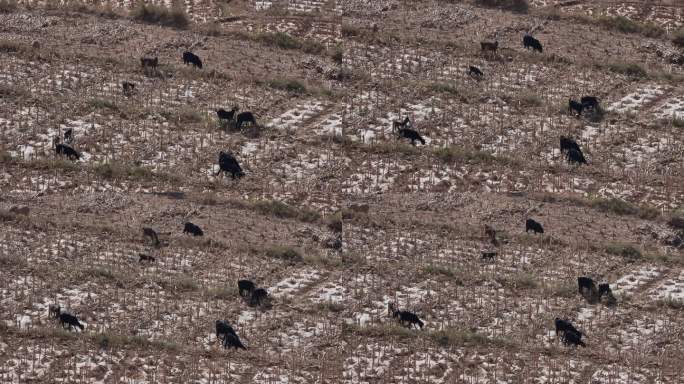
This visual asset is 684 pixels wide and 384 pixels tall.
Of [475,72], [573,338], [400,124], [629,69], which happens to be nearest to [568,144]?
[400,124]

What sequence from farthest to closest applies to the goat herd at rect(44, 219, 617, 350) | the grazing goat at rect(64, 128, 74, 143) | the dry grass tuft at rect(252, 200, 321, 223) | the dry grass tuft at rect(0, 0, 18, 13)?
the dry grass tuft at rect(0, 0, 18, 13) → the grazing goat at rect(64, 128, 74, 143) → the dry grass tuft at rect(252, 200, 321, 223) → the goat herd at rect(44, 219, 617, 350)

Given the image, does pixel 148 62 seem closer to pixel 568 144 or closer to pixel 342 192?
pixel 342 192

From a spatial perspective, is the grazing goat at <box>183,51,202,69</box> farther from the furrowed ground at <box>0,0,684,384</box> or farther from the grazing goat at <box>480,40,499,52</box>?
the grazing goat at <box>480,40,499,52</box>

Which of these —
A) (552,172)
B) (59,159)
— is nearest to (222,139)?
(59,159)

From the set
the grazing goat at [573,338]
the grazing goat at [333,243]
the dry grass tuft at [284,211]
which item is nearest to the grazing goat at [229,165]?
the dry grass tuft at [284,211]

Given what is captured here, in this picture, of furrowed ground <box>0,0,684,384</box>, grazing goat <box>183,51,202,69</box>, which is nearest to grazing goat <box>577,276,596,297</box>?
furrowed ground <box>0,0,684,384</box>

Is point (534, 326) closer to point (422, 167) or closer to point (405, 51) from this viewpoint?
point (422, 167)
